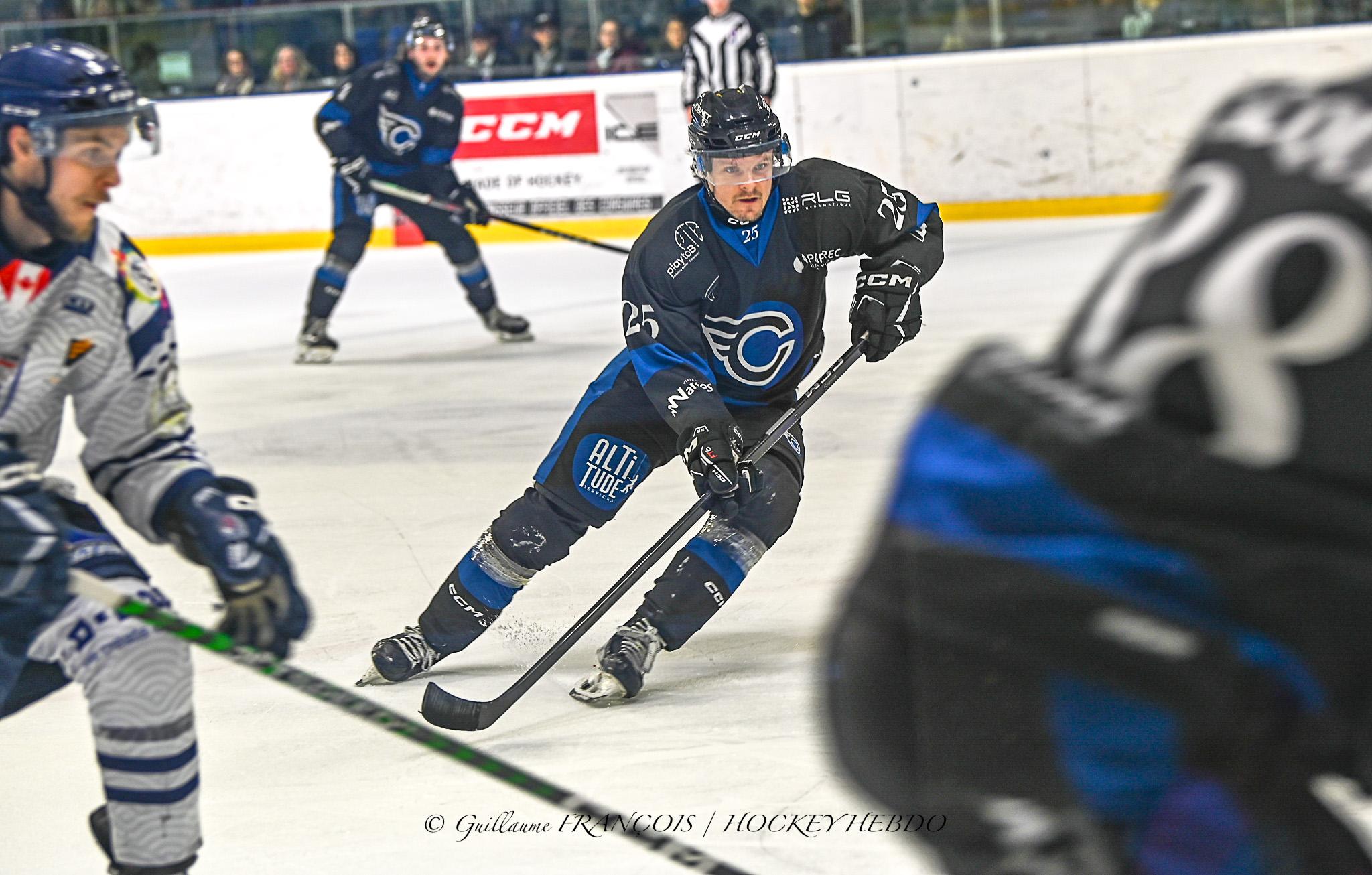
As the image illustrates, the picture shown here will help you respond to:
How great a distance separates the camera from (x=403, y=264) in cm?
894

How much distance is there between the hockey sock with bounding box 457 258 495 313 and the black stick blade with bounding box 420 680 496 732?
4.01m

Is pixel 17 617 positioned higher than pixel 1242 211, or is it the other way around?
pixel 1242 211

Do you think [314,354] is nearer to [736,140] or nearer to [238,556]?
[736,140]

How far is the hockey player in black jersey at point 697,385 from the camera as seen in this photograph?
2.80m

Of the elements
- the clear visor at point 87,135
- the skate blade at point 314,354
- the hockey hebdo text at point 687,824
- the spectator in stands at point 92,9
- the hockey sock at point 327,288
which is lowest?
the hockey hebdo text at point 687,824

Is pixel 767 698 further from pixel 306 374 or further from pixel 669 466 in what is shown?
pixel 306 374

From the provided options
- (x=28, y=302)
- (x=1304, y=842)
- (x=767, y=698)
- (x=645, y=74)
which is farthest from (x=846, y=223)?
(x=645, y=74)

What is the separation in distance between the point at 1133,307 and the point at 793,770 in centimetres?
176

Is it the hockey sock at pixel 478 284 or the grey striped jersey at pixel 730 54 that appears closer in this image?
the hockey sock at pixel 478 284

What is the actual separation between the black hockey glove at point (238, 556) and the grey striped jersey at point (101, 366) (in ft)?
0.11

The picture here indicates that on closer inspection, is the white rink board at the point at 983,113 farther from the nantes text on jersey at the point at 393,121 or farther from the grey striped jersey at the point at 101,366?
the grey striped jersey at the point at 101,366

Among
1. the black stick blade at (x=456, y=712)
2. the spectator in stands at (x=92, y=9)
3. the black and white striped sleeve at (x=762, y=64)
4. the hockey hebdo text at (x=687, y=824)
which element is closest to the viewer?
the hockey hebdo text at (x=687, y=824)

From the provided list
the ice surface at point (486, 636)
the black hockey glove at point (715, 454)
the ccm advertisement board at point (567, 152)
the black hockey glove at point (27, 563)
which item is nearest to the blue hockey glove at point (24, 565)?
the black hockey glove at point (27, 563)

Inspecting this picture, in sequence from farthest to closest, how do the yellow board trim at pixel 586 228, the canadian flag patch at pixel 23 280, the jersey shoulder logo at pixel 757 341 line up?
1. the yellow board trim at pixel 586 228
2. the jersey shoulder logo at pixel 757 341
3. the canadian flag patch at pixel 23 280
